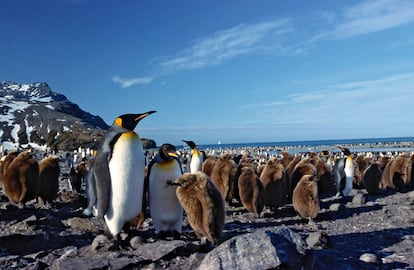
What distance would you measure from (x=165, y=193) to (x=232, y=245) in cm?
137

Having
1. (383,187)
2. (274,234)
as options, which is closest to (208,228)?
(274,234)

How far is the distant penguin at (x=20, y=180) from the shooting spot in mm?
8539

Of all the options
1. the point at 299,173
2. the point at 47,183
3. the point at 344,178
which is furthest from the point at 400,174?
the point at 47,183

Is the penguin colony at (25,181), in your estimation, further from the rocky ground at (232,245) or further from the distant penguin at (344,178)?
the distant penguin at (344,178)

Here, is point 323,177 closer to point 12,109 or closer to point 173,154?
point 173,154

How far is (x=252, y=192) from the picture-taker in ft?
25.4

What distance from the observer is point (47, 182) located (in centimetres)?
927

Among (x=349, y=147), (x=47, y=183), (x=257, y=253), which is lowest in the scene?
(x=349, y=147)

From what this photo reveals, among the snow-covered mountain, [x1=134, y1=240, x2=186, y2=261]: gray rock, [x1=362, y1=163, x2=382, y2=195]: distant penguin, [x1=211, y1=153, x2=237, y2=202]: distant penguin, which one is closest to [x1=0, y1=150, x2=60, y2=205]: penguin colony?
[x1=211, y1=153, x2=237, y2=202]: distant penguin

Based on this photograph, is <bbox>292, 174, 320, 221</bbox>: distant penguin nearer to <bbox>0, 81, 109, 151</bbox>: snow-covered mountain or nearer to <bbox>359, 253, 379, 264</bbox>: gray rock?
<bbox>359, 253, 379, 264</bbox>: gray rock

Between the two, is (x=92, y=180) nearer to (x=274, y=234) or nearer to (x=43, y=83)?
(x=274, y=234)

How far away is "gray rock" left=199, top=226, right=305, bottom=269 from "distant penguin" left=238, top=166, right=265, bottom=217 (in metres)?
3.82

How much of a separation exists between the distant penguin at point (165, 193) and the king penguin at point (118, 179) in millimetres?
262

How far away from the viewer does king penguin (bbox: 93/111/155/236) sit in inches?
177
